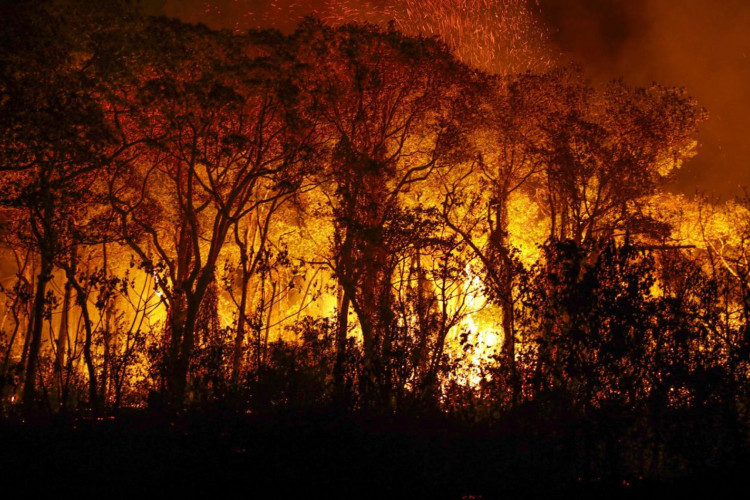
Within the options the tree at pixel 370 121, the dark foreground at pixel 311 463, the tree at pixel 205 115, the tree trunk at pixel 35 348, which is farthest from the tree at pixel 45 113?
the tree at pixel 370 121

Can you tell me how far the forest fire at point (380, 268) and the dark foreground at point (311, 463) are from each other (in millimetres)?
65

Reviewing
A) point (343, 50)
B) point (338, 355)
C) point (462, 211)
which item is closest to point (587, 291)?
point (338, 355)

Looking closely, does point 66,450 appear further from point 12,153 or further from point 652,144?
point 652,144

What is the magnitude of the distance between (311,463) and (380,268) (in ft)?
20.2

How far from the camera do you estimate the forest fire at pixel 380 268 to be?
28.2ft

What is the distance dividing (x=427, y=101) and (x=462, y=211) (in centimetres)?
762

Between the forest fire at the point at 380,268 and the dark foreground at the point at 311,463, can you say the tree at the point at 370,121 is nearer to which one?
the forest fire at the point at 380,268

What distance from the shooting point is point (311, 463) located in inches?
334

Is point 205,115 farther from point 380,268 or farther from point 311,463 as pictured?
point 311,463

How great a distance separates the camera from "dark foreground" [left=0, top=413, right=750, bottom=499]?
313 inches

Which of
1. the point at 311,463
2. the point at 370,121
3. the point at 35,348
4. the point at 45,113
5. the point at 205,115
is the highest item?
the point at 370,121

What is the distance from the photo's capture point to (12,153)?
479 inches

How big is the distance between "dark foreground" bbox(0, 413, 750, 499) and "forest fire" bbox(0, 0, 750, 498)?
6 cm

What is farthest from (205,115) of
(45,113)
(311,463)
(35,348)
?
(311,463)
